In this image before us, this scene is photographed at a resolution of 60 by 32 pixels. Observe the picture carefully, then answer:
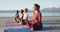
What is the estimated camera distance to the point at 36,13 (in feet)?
36.0

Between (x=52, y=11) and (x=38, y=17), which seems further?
(x=52, y=11)

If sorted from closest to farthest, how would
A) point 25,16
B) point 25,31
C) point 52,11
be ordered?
1. point 25,31
2. point 25,16
3. point 52,11

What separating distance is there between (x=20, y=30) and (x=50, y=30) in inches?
47.1

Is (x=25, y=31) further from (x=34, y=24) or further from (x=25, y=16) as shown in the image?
(x=25, y=16)

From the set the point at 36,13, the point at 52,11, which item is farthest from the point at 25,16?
the point at 52,11

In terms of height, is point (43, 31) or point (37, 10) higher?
point (37, 10)

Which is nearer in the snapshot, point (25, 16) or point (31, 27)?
point (31, 27)

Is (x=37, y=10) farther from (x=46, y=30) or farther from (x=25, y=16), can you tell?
(x=25, y=16)

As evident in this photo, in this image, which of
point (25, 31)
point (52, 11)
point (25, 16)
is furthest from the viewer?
point (52, 11)

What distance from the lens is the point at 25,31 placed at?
1056cm

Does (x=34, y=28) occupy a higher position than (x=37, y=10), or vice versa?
(x=37, y=10)

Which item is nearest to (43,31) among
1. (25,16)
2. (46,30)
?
(46,30)

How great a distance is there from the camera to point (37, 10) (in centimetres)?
1088

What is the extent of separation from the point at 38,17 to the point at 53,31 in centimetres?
80
